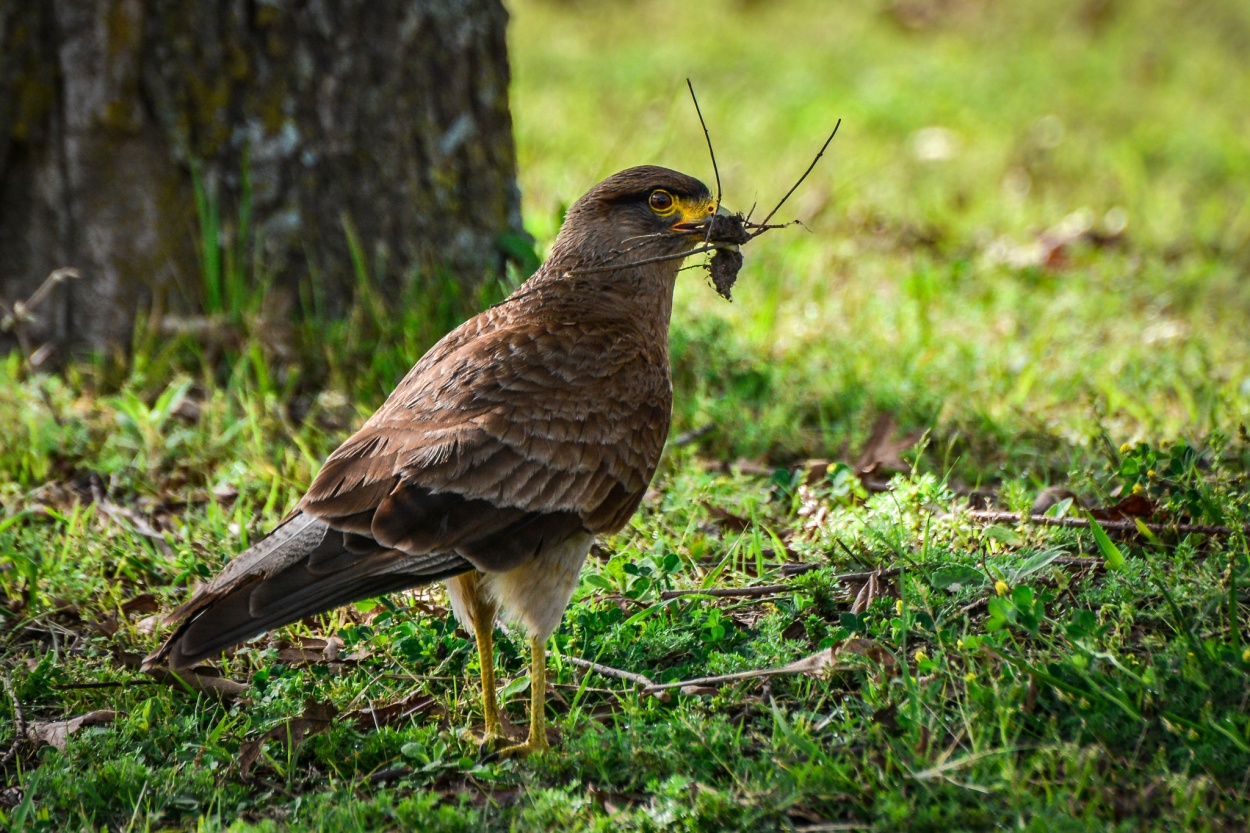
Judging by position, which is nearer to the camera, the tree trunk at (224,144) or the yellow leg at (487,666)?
the yellow leg at (487,666)

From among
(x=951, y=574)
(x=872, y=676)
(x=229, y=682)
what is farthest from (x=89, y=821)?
(x=951, y=574)

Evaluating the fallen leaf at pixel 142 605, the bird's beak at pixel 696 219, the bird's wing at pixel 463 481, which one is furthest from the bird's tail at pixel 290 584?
the bird's beak at pixel 696 219

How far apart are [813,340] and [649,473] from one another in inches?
91.1

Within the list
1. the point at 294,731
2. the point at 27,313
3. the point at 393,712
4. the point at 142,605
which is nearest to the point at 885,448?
the point at 393,712

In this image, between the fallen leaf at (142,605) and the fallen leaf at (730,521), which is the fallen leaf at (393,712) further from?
the fallen leaf at (730,521)

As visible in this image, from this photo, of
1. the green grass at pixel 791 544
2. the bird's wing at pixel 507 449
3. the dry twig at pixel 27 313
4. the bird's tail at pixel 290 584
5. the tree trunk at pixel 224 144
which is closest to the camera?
the green grass at pixel 791 544

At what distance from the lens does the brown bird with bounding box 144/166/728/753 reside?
3.00 m

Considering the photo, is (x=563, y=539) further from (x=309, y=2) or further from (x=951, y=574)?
(x=309, y=2)

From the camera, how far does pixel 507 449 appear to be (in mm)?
3217

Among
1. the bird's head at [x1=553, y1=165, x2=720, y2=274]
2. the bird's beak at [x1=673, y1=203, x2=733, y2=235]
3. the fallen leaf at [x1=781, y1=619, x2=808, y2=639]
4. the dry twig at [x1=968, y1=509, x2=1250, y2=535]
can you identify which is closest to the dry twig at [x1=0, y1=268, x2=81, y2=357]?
the bird's head at [x1=553, y1=165, x2=720, y2=274]

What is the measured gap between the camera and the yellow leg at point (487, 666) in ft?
10.6

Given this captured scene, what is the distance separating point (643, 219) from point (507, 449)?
1.14 metres

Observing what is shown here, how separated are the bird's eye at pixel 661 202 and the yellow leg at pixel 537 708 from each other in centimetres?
150

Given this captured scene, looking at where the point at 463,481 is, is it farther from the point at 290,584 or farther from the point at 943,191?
the point at 943,191
